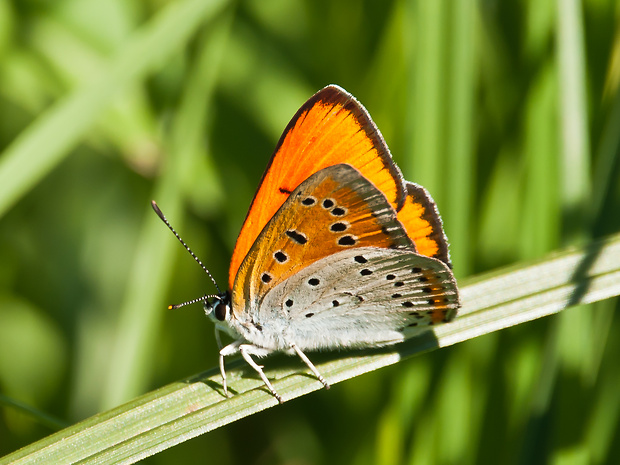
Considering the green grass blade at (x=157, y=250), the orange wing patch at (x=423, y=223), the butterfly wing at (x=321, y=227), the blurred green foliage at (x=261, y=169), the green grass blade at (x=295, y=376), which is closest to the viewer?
the green grass blade at (x=295, y=376)

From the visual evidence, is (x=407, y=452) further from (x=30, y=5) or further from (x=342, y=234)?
(x=30, y=5)

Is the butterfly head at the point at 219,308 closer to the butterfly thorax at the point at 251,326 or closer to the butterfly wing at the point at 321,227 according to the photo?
the butterfly thorax at the point at 251,326

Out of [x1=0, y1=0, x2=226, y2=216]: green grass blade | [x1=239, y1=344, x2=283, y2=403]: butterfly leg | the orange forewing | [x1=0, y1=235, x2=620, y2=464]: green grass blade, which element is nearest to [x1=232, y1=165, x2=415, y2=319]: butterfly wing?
the orange forewing

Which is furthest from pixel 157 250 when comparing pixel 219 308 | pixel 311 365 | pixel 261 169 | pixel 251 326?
Result: pixel 311 365

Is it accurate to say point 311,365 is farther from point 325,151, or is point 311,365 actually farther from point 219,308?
point 325,151

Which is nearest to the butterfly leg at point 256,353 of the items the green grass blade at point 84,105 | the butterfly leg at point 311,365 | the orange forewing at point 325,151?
the butterfly leg at point 311,365

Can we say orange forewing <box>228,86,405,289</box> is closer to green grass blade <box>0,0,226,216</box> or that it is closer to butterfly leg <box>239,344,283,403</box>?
butterfly leg <box>239,344,283,403</box>
